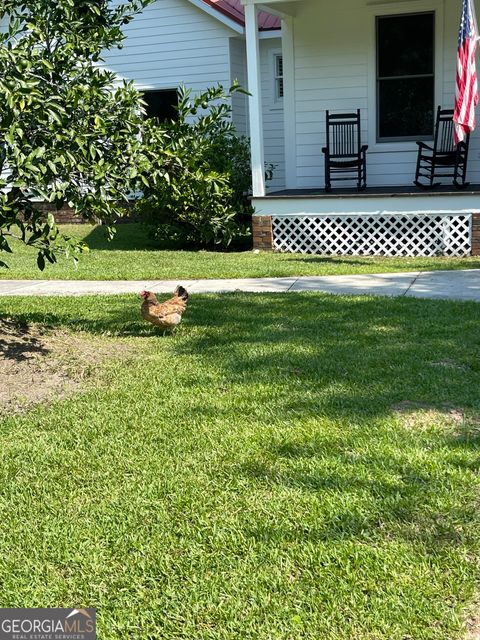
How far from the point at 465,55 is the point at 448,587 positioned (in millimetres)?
8667

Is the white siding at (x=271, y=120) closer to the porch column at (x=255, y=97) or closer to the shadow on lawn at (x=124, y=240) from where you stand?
the shadow on lawn at (x=124, y=240)

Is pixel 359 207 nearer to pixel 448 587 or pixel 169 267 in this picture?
pixel 169 267

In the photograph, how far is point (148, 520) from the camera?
11.2ft

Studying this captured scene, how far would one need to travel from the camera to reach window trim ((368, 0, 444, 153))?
1240cm

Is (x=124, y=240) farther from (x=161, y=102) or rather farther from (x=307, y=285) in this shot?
(x=307, y=285)

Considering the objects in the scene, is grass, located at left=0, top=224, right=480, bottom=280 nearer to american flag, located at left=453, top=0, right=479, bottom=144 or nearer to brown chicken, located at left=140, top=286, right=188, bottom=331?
american flag, located at left=453, top=0, right=479, bottom=144

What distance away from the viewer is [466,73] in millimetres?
10031

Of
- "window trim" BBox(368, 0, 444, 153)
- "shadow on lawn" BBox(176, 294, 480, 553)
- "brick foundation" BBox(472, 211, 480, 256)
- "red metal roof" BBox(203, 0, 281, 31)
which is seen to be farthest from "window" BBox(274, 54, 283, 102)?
"shadow on lawn" BBox(176, 294, 480, 553)

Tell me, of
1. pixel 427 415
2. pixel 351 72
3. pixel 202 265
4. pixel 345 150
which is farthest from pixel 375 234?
pixel 427 415

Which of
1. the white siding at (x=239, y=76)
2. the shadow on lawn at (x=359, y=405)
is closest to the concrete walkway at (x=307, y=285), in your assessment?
the shadow on lawn at (x=359, y=405)

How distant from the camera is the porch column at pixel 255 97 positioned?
11703 millimetres

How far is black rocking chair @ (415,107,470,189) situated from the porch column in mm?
2492

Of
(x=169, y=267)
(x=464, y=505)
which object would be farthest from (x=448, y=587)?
(x=169, y=267)

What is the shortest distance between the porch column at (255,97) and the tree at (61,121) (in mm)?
6153
